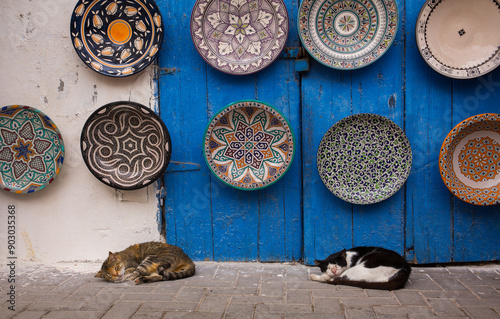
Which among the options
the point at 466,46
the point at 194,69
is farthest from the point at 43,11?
the point at 466,46

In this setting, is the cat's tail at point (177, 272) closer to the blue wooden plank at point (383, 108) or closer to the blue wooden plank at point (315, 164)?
the blue wooden plank at point (315, 164)

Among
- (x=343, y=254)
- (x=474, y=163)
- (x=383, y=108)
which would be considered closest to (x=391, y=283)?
(x=343, y=254)

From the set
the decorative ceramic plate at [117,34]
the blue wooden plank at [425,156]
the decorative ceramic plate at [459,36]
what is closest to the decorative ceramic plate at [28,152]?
the decorative ceramic plate at [117,34]

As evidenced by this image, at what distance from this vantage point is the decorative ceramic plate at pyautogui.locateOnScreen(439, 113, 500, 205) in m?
2.72

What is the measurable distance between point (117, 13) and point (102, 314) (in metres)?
1.99

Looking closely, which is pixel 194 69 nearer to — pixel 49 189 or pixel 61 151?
pixel 61 151

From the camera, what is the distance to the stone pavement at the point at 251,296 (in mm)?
2209

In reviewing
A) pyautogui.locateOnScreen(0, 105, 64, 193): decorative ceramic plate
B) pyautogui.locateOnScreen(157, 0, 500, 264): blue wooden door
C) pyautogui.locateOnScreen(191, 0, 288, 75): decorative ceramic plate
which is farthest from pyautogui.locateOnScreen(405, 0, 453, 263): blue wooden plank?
pyautogui.locateOnScreen(0, 105, 64, 193): decorative ceramic plate

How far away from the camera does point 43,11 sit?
2.94 metres

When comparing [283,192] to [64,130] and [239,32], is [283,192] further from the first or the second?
[64,130]

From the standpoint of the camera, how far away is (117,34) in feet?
9.62

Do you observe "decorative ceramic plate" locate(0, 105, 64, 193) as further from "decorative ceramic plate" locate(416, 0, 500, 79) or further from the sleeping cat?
"decorative ceramic plate" locate(416, 0, 500, 79)

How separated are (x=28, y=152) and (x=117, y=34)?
108 cm

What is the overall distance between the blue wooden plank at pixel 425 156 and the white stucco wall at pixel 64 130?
1813 millimetres
